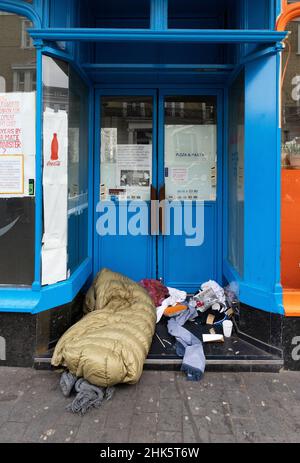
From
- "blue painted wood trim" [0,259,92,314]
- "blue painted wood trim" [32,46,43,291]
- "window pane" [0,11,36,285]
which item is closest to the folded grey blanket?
"blue painted wood trim" [0,259,92,314]

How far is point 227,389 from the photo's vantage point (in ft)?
10.9

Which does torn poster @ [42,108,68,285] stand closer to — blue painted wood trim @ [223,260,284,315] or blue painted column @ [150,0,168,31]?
blue painted column @ [150,0,168,31]

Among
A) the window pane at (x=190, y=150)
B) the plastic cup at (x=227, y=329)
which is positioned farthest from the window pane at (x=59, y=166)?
the plastic cup at (x=227, y=329)

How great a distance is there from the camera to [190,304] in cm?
457

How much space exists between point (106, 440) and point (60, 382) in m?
0.77

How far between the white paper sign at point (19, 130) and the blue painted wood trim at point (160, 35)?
56 centimetres

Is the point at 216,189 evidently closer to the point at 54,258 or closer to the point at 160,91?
the point at 160,91

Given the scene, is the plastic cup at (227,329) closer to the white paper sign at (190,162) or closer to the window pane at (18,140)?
the white paper sign at (190,162)

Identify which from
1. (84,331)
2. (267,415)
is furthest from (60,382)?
(267,415)

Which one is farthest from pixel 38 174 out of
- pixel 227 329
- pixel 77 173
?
pixel 227 329

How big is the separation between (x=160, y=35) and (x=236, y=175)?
1.51m

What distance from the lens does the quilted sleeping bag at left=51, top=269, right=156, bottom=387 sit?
123 inches

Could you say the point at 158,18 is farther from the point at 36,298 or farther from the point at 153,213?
the point at 36,298

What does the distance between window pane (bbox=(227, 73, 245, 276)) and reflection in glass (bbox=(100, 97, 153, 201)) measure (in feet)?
3.00
